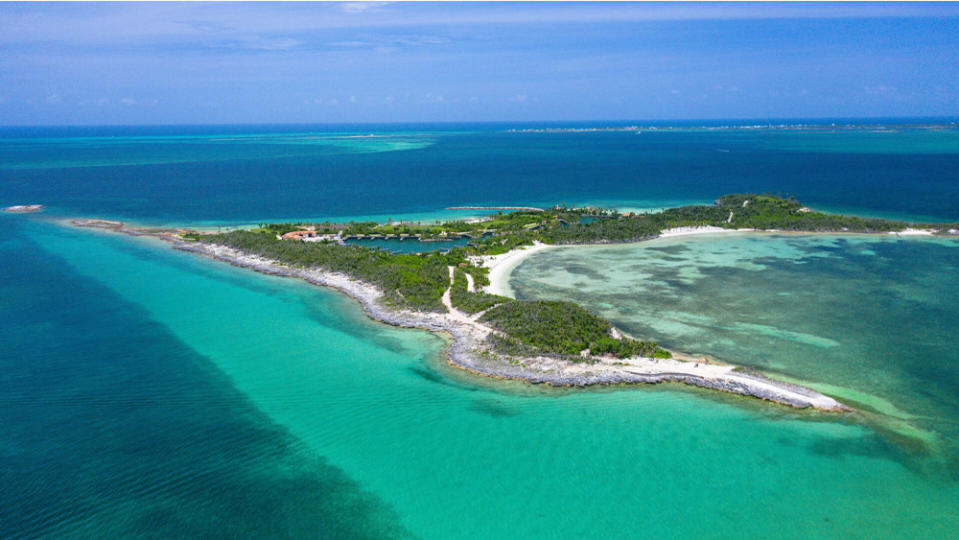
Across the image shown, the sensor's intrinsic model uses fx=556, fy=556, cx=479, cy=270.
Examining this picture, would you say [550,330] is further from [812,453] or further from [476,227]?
[476,227]

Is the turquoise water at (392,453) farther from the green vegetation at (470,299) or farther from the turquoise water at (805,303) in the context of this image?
the turquoise water at (805,303)

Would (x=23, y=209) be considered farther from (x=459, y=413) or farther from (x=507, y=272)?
(x=459, y=413)

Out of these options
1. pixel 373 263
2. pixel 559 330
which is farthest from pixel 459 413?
pixel 373 263

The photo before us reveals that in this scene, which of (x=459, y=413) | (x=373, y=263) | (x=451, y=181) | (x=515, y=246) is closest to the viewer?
(x=459, y=413)

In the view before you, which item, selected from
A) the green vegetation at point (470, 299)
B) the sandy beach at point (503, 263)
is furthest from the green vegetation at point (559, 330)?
the sandy beach at point (503, 263)

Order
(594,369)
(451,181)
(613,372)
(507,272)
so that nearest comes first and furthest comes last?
1. (613,372)
2. (594,369)
3. (507,272)
4. (451,181)

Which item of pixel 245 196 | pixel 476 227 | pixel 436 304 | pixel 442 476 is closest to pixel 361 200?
pixel 245 196
